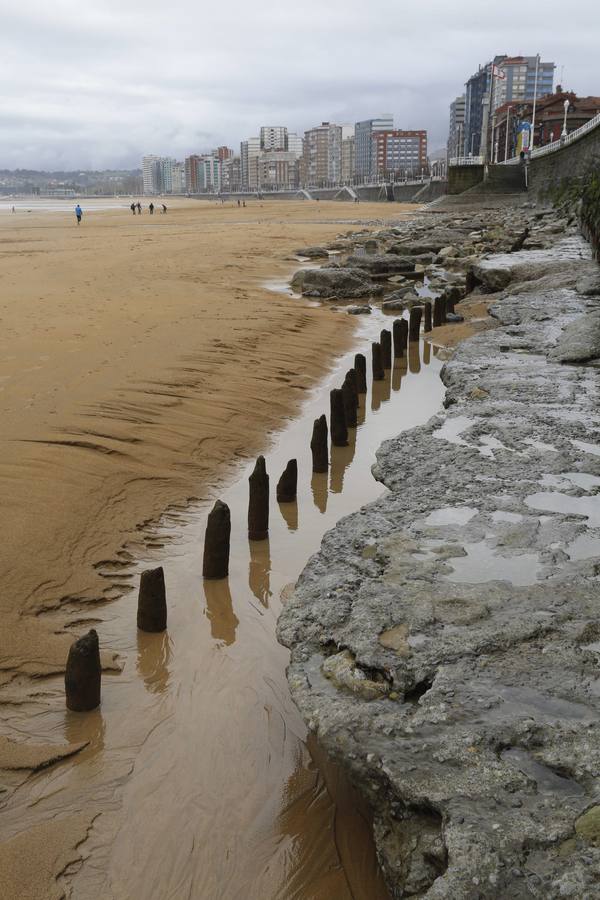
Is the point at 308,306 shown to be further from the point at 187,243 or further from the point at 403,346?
the point at 187,243

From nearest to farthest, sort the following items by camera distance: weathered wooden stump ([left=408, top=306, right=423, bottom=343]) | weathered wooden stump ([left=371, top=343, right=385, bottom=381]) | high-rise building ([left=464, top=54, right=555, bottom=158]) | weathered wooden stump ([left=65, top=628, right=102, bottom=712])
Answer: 1. weathered wooden stump ([left=65, top=628, right=102, bottom=712])
2. weathered wooden stump ([left=371, top=343, right=385, bottom=381])
3. weathered wooden stump ([left=408, top=306, right=423, bottom=343])
4. high-rise building ([left=464, top=54, right=555, bottom=158])

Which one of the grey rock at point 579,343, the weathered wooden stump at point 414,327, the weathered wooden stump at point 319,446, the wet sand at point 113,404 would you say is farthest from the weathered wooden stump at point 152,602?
the weathered wooden stump at point 414,327

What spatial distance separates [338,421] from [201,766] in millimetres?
5816

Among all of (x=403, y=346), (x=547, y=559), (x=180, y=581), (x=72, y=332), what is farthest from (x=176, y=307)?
(x=547, y=559)

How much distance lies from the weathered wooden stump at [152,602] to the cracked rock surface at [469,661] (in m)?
1.04

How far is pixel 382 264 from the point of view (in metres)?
24.4

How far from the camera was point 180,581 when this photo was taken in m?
6.20

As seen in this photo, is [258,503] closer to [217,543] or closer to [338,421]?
[217,543]

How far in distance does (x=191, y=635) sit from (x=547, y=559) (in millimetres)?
2487

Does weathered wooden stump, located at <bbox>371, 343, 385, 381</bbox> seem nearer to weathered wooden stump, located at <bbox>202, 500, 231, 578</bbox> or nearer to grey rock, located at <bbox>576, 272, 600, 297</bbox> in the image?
grey rock, located at <bbox>576, 272, 600, 297</bbox>

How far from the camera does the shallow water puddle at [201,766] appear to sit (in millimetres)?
3510

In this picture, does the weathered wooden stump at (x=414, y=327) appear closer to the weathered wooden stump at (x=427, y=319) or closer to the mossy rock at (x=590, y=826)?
the weathered wooden stump at (x=427, y=319)

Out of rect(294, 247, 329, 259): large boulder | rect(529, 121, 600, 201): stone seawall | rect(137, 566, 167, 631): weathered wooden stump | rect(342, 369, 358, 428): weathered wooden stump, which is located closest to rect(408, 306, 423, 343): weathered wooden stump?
rect(342, 369, 358, 428): weathered wooden stump

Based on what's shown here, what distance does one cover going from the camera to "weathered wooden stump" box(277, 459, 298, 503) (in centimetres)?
773
